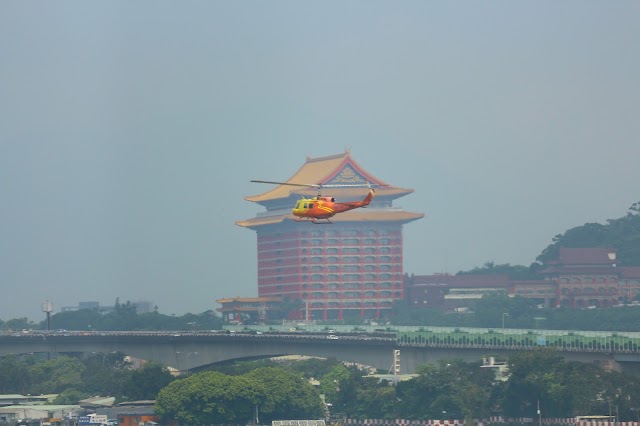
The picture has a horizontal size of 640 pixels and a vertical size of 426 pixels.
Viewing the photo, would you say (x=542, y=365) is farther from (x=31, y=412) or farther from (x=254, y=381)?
(x=31, y=412)

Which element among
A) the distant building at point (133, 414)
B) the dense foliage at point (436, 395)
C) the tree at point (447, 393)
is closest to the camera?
the dense foliage at point (436, 395)

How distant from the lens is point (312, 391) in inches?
7441

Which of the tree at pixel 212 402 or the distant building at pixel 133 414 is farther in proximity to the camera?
the distant building at pixel 133 414

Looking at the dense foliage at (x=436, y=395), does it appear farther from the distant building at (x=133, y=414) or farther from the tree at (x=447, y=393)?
the distant building at (x=133, y=414)

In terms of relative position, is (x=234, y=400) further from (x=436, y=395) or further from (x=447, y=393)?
(x=447, y=393)

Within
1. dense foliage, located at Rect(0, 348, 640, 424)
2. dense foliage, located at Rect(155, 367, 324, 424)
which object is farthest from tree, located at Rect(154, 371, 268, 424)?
dense foliage, located at Rect(0, 348, 640, 424)

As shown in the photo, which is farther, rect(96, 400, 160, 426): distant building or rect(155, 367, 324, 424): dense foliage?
rect(96, 400, 160, 426): distant building

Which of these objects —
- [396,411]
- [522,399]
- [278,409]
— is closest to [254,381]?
[278,409]

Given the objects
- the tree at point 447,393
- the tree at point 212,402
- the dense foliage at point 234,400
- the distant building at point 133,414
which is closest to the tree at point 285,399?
the dense foliage at point 234,400

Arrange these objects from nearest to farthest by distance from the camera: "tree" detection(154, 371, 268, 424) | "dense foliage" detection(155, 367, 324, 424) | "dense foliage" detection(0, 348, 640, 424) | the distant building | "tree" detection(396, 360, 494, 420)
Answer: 1. "dense foliage" detection(0, 348, 640, 424)
2. "tree" detection(396, 360, 494, 420)
3. "tree" detection(154, 371, 268, 424)
4. "dense foliage" detection(155, 367, 324, 424)
5. the distant building

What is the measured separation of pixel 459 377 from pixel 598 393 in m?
22.2

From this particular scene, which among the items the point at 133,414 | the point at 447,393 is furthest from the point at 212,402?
the point at 447,393

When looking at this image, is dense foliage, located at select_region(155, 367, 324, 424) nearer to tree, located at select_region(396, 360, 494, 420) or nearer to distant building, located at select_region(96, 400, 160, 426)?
distant building, located at select_region(96, 400, 160, 426)

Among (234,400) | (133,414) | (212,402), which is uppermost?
(234,400)
